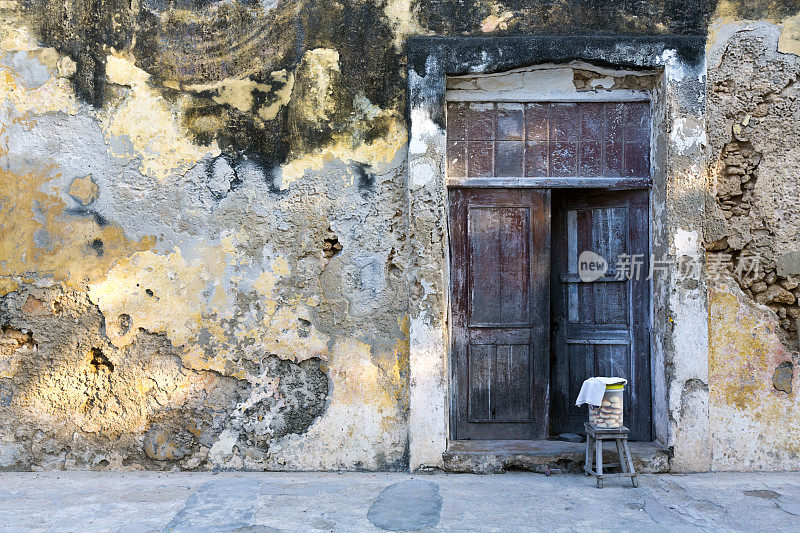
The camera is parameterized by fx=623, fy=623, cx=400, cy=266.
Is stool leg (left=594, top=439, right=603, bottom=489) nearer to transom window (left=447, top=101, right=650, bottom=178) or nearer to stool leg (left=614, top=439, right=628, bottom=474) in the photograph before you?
stool leg (left=614, top=439, right=628, bottom=474)

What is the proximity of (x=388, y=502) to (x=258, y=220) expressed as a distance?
5.83 ft

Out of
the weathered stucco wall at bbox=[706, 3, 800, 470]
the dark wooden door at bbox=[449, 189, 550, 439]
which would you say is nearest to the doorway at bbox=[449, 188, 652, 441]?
the dark wooden door at bbox=[449, 189, 550, 439]

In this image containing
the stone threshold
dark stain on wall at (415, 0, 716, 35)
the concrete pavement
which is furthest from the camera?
dark stain on wall at (415, 0, 716, 35)

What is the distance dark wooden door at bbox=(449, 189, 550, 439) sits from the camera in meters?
3.88

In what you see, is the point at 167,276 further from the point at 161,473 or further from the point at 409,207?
the point at 409,207

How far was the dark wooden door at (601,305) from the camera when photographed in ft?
12.9

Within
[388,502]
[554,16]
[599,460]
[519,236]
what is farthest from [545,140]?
[388,502]

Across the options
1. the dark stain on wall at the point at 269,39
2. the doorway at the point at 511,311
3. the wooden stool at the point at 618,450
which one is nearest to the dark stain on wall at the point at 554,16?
the dark stain on wall at the point at 269,39

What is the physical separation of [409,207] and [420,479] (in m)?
1.57

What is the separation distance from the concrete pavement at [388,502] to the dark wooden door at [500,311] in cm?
42

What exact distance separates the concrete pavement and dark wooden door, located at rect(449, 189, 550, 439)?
42cm

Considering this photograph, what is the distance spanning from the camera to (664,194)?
3701 millimetres

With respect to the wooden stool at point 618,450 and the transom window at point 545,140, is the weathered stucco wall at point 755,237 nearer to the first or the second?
the transom window at point 545,140

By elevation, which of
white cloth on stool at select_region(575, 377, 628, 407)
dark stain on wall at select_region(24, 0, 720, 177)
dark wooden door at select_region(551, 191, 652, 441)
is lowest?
white cloth on stool at select_region(575, 377, 628, 407)
